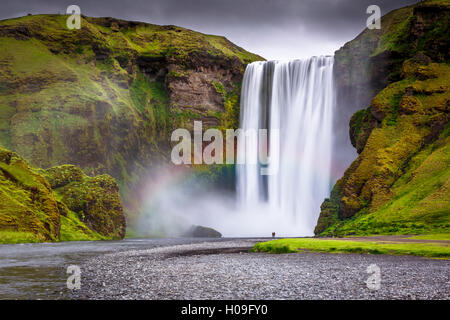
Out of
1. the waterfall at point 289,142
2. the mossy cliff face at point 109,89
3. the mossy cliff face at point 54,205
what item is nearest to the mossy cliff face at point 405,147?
the waterfall at point 289,142

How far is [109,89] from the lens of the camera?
114 m

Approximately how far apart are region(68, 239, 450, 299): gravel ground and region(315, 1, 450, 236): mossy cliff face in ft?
84.0

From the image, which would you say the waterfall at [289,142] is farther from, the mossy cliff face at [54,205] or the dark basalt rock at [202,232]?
the mossy cliff face at [54,205]

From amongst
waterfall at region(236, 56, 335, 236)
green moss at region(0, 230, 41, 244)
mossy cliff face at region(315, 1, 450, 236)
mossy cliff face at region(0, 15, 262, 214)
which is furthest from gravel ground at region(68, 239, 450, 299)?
mossy cliff face at region(0, 15, 262, 214)

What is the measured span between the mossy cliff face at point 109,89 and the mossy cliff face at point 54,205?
18.8 meters

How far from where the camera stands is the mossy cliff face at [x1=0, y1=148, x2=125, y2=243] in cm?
5209

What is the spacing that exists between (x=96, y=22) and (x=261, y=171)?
82.4m

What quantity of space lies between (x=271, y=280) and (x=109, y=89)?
349 feet

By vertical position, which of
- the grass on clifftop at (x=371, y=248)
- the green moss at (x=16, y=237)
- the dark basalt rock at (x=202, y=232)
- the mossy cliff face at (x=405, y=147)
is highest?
the mossy cliff face at (x=405, y=147)

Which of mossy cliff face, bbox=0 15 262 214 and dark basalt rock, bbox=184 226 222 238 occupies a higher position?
mossy cliff face, bbox=0 15 262 214

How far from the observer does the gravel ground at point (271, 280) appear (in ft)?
47.7

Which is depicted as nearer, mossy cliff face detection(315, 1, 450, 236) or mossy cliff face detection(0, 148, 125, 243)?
mossy cliff face detection(315, 1, 450, 236)

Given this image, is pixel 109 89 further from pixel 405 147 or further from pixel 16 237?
pixel 405 147

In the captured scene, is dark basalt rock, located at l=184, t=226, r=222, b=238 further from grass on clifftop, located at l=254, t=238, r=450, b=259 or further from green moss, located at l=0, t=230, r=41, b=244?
grass on clifftop, located at l=254, t=238, r=450, b=259
